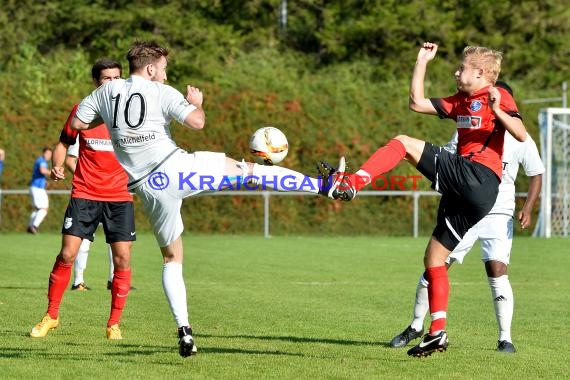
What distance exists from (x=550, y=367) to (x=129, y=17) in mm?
30844

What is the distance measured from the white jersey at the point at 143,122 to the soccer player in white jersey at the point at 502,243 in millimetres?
2604

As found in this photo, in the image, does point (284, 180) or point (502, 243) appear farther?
point (502, 243)

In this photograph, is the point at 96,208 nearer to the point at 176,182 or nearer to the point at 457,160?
the point at 176,182

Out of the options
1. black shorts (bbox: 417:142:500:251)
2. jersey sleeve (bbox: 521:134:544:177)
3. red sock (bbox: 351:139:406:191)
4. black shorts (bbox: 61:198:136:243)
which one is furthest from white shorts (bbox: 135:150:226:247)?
jersey sleeve (bbox: 521:134:544:177)

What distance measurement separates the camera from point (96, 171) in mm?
10117

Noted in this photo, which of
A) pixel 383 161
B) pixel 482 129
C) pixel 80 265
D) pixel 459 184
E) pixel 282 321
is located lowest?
pixel 282 321

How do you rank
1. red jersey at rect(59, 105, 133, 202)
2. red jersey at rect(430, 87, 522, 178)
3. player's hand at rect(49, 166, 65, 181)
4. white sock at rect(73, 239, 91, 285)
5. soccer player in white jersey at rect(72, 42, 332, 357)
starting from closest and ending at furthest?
soccer player in white jersey at rect(72, 42, 332, 357) < red jersey at rect(430, 87, 522, 178) < red jersey at rect(59, 105, 133, 202) < player's hand at rect(49, 166, 65, 181) < white sock at rect(73, 239, 91, 285)

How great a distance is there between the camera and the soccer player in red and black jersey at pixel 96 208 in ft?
31.9

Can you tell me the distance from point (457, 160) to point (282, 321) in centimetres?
342

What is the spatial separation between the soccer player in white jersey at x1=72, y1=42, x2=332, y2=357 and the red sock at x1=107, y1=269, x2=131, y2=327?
1.62 meters

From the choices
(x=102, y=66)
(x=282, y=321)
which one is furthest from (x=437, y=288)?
(x=102, y=66)

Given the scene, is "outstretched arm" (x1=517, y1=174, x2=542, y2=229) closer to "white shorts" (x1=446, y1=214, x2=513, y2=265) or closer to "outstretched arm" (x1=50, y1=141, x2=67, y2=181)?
"white shorts" (x1=446, y1=214, x2=513, y2=265)

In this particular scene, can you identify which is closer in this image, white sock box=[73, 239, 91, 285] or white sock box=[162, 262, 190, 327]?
white sock box=[162, 262, 190, 327]

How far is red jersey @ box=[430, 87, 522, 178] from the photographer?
25.9 ft
